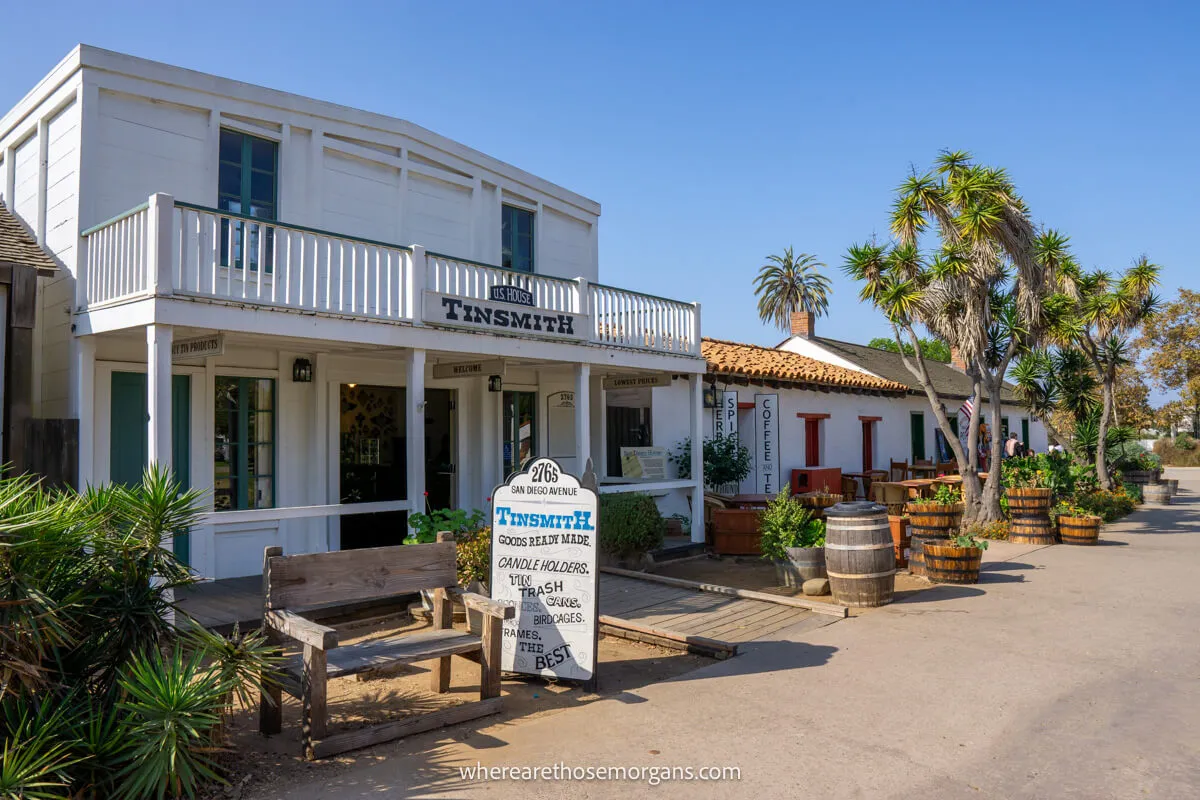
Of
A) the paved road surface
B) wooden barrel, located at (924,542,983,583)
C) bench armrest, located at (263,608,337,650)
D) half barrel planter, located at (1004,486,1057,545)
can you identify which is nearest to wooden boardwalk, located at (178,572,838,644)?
the paved road surface

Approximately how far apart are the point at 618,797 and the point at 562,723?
43.0 inches

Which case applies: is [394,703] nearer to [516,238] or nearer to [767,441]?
[516,238]

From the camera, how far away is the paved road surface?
163 inches

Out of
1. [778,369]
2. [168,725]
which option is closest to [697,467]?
[778,369]

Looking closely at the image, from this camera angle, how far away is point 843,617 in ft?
25.8

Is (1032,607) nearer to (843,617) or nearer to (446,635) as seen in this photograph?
(843,617)

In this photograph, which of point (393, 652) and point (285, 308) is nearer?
point (393, 652)

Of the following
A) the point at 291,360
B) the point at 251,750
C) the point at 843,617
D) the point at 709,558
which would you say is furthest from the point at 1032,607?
the point at 291,360

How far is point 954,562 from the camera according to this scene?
379 inches

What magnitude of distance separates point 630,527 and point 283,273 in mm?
4961

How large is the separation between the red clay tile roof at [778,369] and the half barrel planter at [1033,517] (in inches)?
196

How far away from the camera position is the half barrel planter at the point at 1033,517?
13289 mm

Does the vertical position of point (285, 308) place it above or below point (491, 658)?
above

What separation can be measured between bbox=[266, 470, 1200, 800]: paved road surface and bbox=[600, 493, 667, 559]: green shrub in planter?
3187mm
